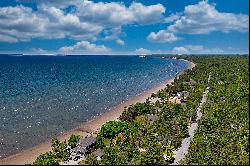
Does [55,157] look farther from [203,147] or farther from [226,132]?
[226,132]

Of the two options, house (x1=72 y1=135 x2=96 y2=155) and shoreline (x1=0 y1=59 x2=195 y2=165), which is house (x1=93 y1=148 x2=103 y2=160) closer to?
house (x1=72 y1=135 x2=96 y2=155)

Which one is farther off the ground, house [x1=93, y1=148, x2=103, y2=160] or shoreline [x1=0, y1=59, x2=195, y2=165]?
house [x1=93, y1=148, x2=103, y2=160]

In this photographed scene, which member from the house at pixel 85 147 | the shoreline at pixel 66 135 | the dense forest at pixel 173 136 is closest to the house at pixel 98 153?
the dense forest at pixel 173 136

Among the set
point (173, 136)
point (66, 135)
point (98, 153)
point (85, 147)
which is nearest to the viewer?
point (98, 153)

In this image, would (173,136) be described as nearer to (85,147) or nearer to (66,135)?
(85,147)

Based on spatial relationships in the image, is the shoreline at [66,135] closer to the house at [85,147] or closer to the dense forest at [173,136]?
the dense forest at [173,136]

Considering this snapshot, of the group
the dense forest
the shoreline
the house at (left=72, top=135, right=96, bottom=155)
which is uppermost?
the dense forest

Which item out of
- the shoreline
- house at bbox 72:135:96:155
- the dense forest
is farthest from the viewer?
the shoreline

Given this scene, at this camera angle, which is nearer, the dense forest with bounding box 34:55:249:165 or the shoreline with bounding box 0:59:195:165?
the dense forest with bounding box 34:55:249:165

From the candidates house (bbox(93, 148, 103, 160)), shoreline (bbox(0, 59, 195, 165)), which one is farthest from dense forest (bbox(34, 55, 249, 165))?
shoreline (bbox(0, 59, 195, 165))

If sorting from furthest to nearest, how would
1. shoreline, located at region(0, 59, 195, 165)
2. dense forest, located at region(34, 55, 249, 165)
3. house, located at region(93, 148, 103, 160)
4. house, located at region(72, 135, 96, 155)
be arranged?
shoreline, located at region(0, 59, 195, 165)
house, located at region(72, 135, 96, 155)
house, located at region(93, 148, 103, 160)
dense forest, located at region(34, 55, 249, 165)

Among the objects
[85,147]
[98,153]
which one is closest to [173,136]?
[98,153]
